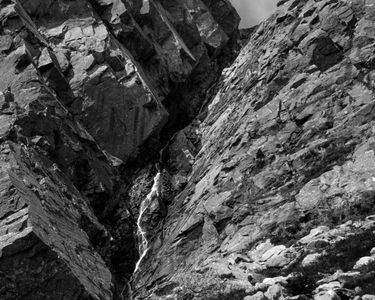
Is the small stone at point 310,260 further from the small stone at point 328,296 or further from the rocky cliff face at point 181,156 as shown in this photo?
the small stone at point 328,296

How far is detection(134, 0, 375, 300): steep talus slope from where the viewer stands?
23.4m

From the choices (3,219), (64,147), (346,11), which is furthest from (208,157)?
(3,219)

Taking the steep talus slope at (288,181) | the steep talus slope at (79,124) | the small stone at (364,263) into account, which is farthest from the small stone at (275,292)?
the steep talus slope at (79,124)

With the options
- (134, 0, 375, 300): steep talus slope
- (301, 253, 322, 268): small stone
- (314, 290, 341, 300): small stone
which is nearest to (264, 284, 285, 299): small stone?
(134, 0, 375, 300): steep talus slope

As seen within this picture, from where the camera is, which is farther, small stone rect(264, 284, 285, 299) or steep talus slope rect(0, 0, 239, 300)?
steep talus slope rect(0, 0, 239, 300)

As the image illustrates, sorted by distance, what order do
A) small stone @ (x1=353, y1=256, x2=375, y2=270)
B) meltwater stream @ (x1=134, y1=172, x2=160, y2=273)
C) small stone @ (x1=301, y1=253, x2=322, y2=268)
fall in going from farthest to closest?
meltwater stream @ (x1=134, y1=172, x2=160, y2=273) → small stone @ (x1=301, y1=253, x2=322, y2=268) → small stone @ (x1=353, y1=256, x2=375, y2=270)

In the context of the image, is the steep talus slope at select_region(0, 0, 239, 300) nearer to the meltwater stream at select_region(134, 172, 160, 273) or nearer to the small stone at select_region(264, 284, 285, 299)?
the meltwater stream at select_region(134, 172, 160, 273)

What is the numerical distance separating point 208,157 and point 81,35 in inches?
975

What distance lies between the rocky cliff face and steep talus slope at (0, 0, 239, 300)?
171 millimetres

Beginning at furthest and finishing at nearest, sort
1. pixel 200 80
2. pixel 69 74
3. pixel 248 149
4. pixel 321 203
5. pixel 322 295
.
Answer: pixel 200 80 < pixel 69 74 < pixel 248 149 < pixel 321 203 < pixel 322 295

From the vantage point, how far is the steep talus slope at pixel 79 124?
105 ft

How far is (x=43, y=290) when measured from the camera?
1222 inches

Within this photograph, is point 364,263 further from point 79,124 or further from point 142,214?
point 79,124

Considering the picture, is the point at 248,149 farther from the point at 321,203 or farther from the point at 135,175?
the point at 135,175
